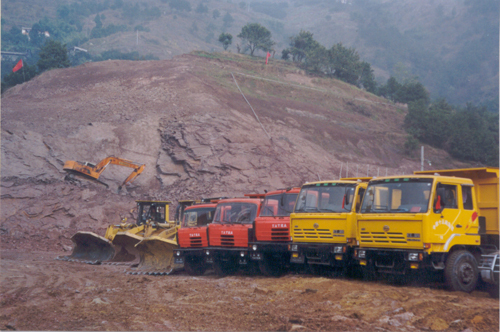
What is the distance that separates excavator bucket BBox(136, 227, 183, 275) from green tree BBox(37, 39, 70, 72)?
46153 millimetres

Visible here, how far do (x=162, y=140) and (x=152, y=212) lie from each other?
42.7ft

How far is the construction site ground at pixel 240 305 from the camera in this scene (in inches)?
334

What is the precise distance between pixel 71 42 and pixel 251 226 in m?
120

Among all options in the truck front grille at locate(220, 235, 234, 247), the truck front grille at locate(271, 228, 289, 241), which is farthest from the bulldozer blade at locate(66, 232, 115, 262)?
the truck front grille at locate(271, 228, 289, 241)

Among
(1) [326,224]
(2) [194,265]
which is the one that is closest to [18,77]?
(2) [194,265]

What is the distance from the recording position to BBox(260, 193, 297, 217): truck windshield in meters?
14.4

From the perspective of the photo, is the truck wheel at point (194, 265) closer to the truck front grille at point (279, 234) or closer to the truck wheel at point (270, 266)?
the truck wheel at point (270, 266)

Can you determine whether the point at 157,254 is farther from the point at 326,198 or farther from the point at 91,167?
the point at 91,167

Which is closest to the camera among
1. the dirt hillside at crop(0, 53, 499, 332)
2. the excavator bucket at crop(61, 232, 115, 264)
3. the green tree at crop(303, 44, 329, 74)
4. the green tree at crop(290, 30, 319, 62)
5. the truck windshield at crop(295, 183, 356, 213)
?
the dirt hillside at crop(0, 53, 499, 332)

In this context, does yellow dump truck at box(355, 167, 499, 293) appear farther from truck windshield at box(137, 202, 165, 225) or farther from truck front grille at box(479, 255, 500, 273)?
truck windshield at box(137, 202, 165, 225)

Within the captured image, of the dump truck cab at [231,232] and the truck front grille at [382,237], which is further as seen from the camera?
the dump truck cab at [231,232]

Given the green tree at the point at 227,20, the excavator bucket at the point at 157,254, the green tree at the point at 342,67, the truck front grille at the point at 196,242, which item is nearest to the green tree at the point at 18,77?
the green tree at the point at 342,67

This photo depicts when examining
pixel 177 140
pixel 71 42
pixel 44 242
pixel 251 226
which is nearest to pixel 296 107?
pixel 177 140

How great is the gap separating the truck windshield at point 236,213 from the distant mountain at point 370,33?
103602mm
